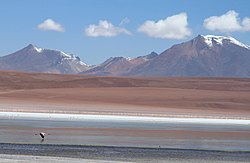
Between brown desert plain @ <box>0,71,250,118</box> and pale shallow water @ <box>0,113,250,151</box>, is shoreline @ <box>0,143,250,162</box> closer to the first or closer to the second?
pale shallow water @ <box>0,113,250,151</box>

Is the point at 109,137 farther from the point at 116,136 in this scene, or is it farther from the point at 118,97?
the point at 118,97

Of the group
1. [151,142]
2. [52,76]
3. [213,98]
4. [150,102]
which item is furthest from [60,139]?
[52,76]

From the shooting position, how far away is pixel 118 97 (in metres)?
90.9

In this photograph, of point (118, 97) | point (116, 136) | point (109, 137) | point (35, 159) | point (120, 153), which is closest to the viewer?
point (35, 159)

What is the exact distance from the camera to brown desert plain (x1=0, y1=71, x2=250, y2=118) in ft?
222

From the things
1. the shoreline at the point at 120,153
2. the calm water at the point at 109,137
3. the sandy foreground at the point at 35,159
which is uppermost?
the calm water at the point at 109,137

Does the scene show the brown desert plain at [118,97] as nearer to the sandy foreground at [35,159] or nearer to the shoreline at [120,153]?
the shoreline at [120,153]

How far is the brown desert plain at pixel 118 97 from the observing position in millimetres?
67562

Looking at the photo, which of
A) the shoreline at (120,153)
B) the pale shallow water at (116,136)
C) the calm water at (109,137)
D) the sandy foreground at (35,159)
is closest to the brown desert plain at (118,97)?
the pale shallow water at (116,136)

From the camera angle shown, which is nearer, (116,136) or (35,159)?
(35,159)

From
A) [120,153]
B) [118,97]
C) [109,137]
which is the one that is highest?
[118,97]

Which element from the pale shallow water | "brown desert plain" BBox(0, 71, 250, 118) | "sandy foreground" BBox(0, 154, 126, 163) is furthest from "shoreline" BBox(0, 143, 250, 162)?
"brown desert plain" BBox(0, 71, 250, 118)

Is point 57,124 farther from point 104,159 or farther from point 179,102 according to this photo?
point 179,102

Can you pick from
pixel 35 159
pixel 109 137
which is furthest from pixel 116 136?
pixel 35 159
